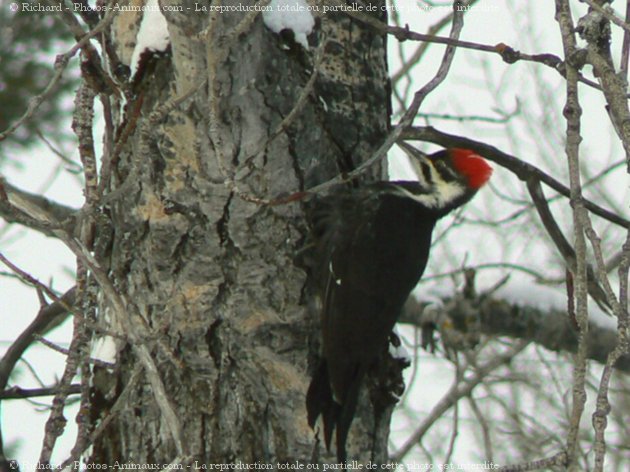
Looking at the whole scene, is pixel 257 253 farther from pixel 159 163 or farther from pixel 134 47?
pixel 134 47

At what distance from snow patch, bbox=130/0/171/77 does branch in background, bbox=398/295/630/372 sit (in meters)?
1.56

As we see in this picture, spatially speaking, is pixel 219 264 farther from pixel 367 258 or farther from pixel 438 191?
pixel 438 191

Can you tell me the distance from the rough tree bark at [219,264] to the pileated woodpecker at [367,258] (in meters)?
0.08

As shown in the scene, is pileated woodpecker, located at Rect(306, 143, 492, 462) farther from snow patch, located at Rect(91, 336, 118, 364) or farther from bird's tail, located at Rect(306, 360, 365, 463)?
snow patch, located at Rect(91, 336, 118, 364)

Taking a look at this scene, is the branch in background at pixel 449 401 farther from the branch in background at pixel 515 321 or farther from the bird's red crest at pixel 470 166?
the bird's red crest at pixel 470 166

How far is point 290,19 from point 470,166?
108cm

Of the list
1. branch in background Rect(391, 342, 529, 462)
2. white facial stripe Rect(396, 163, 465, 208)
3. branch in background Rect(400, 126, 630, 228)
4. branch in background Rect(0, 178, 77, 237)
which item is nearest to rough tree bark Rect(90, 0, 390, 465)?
branch in background Rect(0, 178, 77, 237)

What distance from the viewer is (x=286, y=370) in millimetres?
2707

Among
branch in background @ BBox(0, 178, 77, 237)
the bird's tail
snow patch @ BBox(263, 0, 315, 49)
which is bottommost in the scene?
the bird's tail

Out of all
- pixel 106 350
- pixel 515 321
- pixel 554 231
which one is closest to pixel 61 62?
pixel 106 350

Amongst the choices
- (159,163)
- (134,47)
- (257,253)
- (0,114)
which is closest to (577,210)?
(257,253)

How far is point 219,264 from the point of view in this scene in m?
2.67

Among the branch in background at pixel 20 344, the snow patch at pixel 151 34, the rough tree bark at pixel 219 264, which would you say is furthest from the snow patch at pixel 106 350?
the snow patch at pixel 151 34

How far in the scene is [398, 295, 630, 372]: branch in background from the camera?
387cm
